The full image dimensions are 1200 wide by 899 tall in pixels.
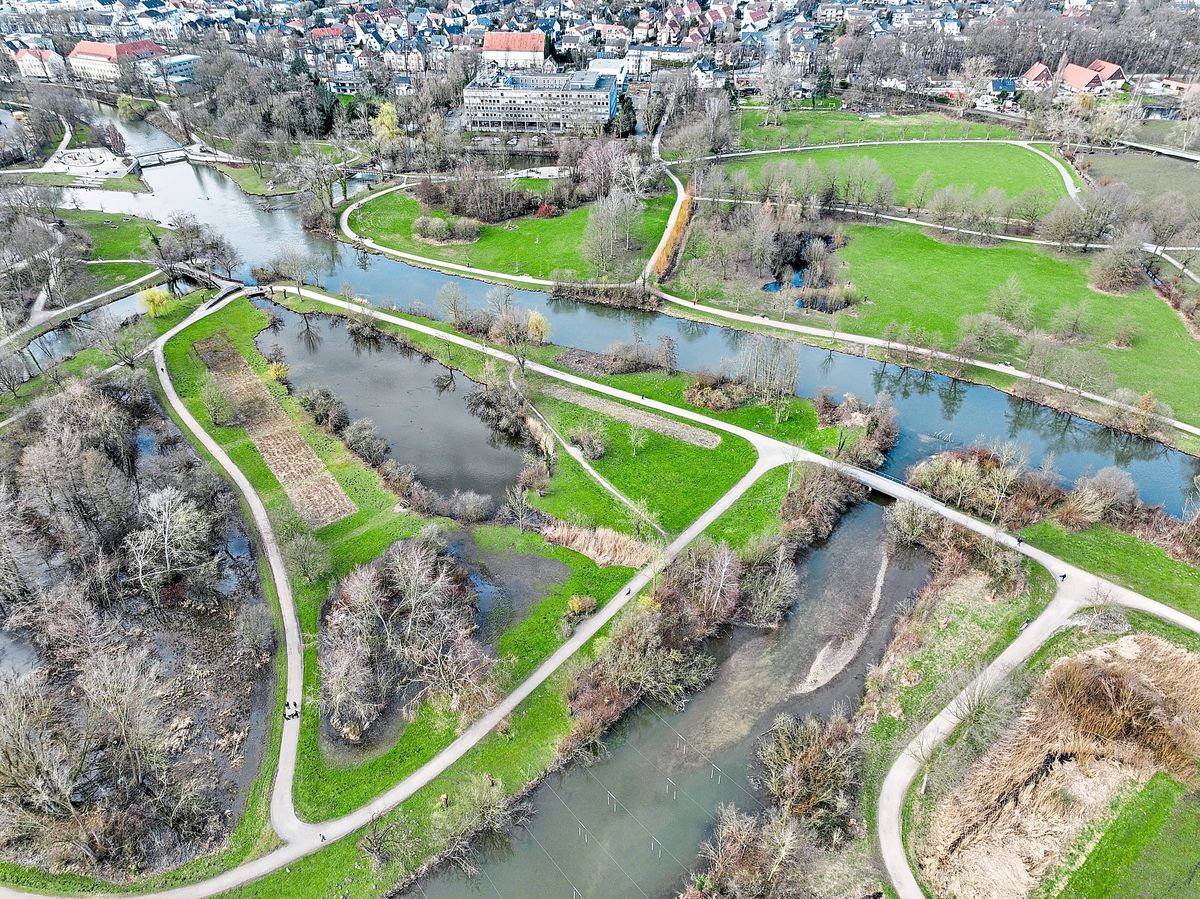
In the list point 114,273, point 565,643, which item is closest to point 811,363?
point 565,643

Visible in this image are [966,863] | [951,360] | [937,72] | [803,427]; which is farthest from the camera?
[937,72]

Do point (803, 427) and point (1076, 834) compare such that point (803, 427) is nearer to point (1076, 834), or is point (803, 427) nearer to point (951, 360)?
point (951, 360)

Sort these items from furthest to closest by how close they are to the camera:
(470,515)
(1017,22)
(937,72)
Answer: (1017,22)
(937,72)
(470,515)

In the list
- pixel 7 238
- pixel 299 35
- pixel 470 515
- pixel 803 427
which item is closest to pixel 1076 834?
pixel 803 427

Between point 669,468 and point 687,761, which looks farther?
point 669,468

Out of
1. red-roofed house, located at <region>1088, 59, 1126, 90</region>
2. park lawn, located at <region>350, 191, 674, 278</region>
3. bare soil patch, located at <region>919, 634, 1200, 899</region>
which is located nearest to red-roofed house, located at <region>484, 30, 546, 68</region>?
park lawn, located at <region>350, 191, 674, 278</region>

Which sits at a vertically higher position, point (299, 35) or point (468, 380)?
point (299, 35)

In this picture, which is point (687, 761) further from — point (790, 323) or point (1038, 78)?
point (1038, 78)
